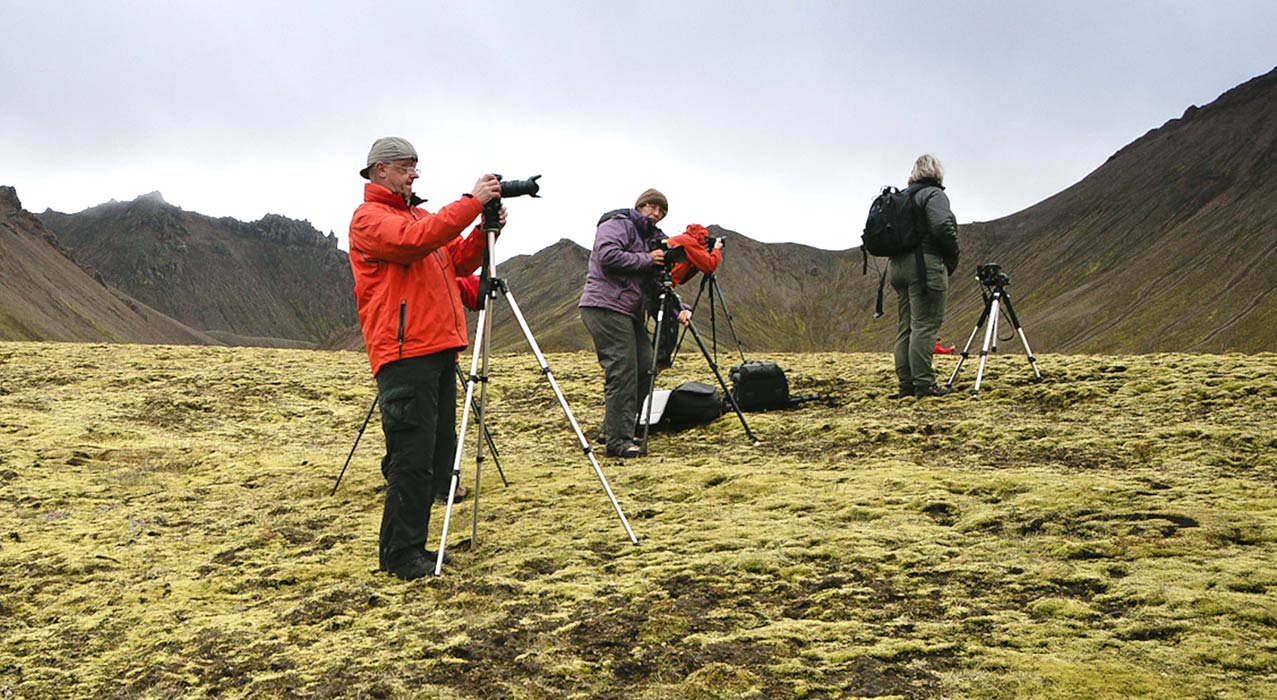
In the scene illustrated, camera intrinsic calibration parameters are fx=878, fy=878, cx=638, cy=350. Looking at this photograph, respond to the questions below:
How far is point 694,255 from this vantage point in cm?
950

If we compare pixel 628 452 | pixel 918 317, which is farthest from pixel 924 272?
pixel 628 452

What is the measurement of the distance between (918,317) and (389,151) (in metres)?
6.61

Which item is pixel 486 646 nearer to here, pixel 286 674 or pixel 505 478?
pixel 286 674

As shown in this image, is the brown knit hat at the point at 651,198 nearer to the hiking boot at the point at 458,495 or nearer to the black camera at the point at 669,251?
the black camera at the point at 669,251

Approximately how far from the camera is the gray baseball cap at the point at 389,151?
17.5 ft

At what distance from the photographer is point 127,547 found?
5.80 meters

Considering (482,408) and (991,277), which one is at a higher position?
(991,277)

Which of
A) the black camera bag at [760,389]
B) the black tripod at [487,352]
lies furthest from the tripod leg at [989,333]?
the black tripod at [487,352]

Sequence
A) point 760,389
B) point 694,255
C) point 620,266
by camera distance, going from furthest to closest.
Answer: point 760,389
point 694,255
point 620,266

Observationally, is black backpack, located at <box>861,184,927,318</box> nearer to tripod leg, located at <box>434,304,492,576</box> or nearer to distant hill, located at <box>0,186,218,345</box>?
tripod leg, located at <box>434,304,492,576</box>

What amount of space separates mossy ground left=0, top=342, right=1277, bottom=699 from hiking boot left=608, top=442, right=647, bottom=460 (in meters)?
0.23

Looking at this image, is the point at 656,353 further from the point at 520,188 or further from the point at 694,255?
the point at 520,188

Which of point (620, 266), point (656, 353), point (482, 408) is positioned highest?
point (620, 266)

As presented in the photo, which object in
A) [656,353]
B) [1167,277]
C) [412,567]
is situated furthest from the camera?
[1167,277]
